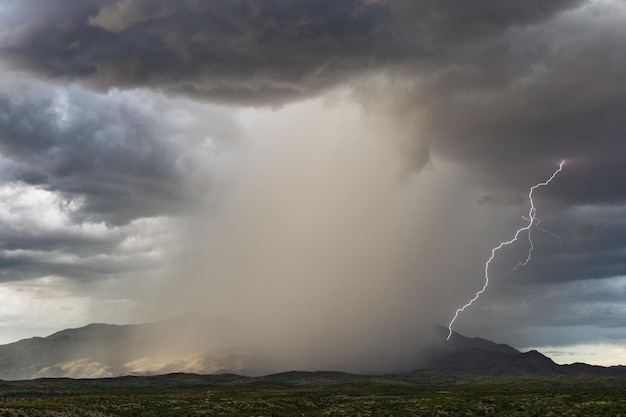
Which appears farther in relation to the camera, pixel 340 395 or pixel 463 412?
pixel 340 395

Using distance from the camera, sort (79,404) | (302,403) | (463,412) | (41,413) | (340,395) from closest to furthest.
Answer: (41,413) → (463,412) → (79,404) → (302,403) → (340,395)

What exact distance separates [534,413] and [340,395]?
7221cm

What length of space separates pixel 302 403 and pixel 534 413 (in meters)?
57.3

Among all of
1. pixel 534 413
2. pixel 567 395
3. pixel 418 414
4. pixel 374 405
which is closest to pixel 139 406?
pixel 374 405

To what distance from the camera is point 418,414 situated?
105 meters

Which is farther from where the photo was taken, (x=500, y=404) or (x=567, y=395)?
(x=567, y=395)

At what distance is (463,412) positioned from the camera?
10588 cm

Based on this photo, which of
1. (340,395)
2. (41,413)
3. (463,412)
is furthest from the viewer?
(340,395)

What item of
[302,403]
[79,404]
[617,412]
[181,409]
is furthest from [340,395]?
[617,412]

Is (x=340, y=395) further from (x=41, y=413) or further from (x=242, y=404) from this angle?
(x=41, y=413)

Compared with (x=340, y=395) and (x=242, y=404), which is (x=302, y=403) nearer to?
(x=242, y=404)

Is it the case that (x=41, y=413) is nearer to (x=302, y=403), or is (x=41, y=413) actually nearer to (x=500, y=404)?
(x=302, y=403)

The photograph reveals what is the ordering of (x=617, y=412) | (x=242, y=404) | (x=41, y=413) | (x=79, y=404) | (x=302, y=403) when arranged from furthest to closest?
(x=302, y=403), (x=242, y=404), (x=79, y=404), (x=41, y=413), (x=617, y=412)

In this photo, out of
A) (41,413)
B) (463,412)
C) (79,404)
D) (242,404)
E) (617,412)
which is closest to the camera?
(617,412)
